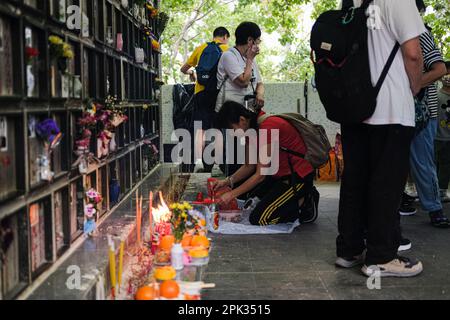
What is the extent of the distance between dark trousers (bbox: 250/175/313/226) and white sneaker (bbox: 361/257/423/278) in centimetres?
135

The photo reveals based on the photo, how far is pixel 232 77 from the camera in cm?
545

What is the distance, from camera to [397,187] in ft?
10.4

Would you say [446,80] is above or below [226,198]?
above

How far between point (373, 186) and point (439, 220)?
1628 millimetres

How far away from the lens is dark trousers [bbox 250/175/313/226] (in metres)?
4.54

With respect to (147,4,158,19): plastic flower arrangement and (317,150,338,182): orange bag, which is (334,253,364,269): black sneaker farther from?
(317,150,338,182): orange bag

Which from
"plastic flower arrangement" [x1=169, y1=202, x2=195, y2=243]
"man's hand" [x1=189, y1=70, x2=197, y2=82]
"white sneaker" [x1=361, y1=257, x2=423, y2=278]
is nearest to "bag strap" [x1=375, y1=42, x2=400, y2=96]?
"white sneaker" [x1=361, y1=257, x2=423, y2=278]

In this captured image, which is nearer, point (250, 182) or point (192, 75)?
point (250, 182)

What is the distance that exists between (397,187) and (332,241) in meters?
1.07

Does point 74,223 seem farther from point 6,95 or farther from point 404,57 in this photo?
point 404,57

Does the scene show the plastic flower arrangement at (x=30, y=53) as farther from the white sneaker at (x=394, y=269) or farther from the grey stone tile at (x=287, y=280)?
the white sneaker at (x=394, y=269)

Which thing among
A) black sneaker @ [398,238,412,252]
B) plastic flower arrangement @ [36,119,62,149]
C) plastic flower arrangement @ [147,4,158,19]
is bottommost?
black sneaker @ [398,238,412,252]

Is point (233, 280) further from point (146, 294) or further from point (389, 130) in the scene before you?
point (389, 130)

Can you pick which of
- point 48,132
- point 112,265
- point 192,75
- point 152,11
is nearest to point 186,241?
point 112,265
